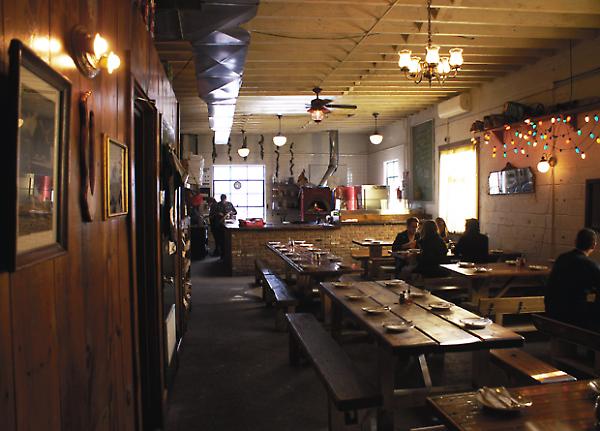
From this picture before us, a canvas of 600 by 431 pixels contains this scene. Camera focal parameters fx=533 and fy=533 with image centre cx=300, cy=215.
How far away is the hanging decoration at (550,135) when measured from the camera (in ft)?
22.7

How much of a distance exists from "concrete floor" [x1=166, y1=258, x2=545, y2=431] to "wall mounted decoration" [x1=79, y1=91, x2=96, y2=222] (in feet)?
8.05

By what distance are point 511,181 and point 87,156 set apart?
25.8 ft

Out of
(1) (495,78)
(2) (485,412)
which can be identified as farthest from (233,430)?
(1) (495,78)

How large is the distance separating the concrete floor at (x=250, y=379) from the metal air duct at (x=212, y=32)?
10.3ft

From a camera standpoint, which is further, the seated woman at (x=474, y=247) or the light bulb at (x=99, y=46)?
the seated woman at (x=474, y=247)

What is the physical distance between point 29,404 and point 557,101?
791cm

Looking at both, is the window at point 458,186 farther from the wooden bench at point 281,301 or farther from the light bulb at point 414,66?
the wooden bench at point 281,301

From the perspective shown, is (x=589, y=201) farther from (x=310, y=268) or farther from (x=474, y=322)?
(x=474, y=322)

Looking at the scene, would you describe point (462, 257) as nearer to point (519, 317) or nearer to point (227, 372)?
point (519, 317)

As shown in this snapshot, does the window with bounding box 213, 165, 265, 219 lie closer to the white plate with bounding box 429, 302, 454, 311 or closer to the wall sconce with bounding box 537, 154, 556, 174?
the wall sconce with bounding box 537, 154, 556, 174

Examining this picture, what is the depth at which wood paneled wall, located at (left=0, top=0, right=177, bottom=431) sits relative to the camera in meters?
1.40

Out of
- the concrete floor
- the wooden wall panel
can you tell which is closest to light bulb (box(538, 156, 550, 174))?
the concrete floor

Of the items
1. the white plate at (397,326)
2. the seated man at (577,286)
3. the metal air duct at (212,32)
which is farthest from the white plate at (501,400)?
the metal air duct at (212,32)

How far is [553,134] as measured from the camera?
7570 mm
